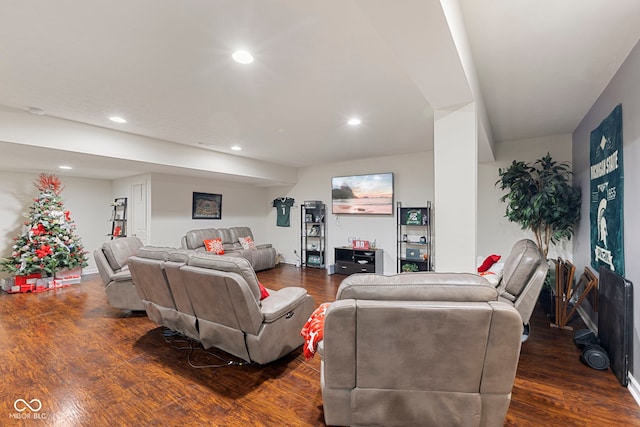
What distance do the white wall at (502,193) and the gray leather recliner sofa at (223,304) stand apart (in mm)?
3682

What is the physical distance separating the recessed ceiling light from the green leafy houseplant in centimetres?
403

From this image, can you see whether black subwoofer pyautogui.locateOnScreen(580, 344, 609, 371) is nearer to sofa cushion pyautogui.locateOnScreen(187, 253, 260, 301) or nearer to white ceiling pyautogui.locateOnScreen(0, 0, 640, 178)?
white ceiling pyautogui.locateOnScreen(0, 0, 640, 178)

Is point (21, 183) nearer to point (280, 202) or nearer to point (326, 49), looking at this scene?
point (280, 202)

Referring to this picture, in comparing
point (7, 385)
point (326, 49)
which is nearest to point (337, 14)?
point (326, 49)

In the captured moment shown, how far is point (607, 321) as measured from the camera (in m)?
2.49

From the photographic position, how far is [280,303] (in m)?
2.45

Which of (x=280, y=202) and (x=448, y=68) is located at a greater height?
(x=448, y=68)

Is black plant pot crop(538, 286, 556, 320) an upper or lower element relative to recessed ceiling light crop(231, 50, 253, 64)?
lower

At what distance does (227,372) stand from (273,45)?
2.57 metres

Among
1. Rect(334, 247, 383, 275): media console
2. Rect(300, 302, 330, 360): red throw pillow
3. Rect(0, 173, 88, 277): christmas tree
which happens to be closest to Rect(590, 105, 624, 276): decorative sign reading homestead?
Rect(300, 302, 330, 360): red throw pillow

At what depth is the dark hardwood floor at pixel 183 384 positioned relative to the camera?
6.06 feet

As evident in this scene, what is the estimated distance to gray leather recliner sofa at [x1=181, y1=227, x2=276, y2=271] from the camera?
5.98 m

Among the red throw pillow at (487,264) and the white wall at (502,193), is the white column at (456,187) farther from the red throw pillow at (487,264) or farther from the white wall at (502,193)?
the white wall at (502,193)

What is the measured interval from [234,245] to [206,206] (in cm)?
115
